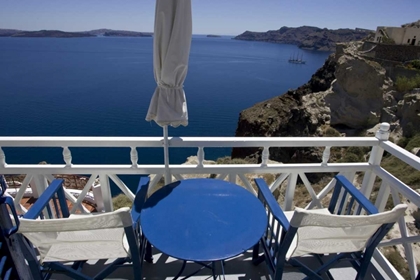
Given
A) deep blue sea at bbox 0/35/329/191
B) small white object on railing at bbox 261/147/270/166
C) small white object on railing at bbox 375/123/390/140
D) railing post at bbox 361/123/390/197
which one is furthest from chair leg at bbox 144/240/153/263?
deep blue sea at bbox 0/35/329/191

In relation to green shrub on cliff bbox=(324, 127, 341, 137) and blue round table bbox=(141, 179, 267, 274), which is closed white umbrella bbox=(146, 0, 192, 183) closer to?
blue round table bbox=(141, 179, 267, 274)

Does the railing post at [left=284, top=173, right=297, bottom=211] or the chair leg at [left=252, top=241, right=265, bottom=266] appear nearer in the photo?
the chair leg at [left=252, top=241, right=265, bottom=266]

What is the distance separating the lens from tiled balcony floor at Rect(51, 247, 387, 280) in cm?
217

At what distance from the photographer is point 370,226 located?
147 centimetres

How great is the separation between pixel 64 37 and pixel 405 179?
198 m

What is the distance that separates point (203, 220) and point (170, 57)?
3.76ft

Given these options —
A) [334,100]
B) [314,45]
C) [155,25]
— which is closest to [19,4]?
[334,100]

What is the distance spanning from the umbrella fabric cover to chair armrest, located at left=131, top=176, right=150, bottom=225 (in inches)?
19.8

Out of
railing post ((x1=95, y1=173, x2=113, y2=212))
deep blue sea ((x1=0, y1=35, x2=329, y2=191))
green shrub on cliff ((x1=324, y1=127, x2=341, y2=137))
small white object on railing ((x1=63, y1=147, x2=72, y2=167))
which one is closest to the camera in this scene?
small white object on railing ((x1=63, y1=147, x2=72, y2=167))

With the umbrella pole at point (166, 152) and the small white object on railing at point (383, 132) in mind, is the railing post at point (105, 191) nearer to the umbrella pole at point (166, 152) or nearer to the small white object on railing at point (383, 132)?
the umbrella pole at point (166, 152)

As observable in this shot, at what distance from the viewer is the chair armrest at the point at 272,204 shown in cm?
164

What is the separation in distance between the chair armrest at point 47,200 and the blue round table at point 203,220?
2.10ft

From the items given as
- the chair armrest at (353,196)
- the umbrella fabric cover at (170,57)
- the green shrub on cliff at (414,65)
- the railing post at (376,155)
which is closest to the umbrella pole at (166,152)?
the umbrella fabric cover at (170,57)

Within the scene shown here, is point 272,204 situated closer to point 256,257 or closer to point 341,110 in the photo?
point 256,257
